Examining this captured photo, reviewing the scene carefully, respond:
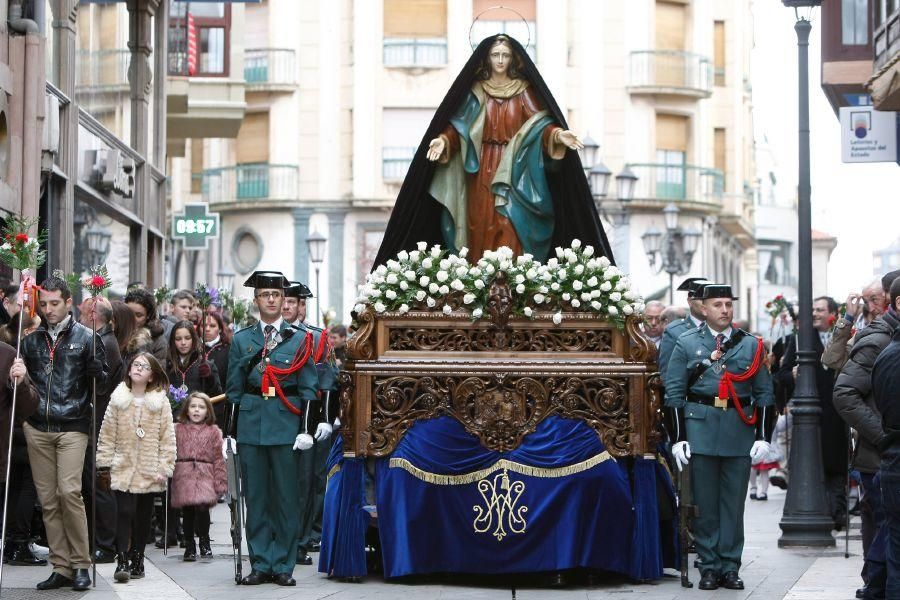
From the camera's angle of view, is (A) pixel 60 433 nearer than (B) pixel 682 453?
Yes

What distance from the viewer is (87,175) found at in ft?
70.3

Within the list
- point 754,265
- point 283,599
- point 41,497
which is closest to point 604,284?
point 283,599

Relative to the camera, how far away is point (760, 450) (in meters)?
11.9

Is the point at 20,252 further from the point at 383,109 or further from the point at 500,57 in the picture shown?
the point at 383,109

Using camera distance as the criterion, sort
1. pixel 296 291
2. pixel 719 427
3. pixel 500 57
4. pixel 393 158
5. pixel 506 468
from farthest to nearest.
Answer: pixel 393 158 < pixel 296 291 < pixel 500 57 < pixel 506 468 < pixel 719 427

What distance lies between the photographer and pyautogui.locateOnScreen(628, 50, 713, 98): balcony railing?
161ft

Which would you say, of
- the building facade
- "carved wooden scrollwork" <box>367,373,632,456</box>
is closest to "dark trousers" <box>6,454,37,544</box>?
"carved wooden scrollwork" <box>367,373,632,456</box>

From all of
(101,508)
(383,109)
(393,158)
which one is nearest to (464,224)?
(101,508)

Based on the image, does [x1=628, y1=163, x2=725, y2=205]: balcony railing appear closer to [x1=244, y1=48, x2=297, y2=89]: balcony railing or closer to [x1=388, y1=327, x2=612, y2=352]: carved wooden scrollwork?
[x1=244, y1=48, x2=297, y2=89]: balcony railing

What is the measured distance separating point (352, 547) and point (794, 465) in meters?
5.07

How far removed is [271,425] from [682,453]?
275cm

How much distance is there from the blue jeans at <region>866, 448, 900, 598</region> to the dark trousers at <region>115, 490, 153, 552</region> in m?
5.45

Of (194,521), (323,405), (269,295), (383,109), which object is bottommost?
(194,521)

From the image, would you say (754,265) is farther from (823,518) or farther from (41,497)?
(41,497)
